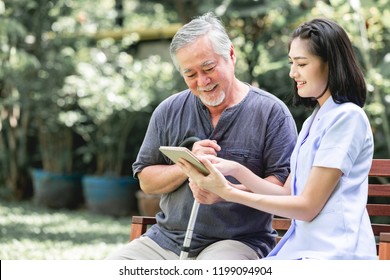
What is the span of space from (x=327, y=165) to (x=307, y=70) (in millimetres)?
316

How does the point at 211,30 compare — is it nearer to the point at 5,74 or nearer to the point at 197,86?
the point at 197,86

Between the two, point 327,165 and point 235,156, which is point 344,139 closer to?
point 327,165

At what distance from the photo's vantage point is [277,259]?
260 cm

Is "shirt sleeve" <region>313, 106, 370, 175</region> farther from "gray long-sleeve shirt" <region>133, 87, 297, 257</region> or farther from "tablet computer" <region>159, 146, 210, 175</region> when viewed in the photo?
"gray long-sleeve shirt" <region>133, 87, 297, 257</region>

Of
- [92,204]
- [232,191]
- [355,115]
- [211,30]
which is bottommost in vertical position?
[92,204]

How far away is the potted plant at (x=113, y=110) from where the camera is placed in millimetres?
8109

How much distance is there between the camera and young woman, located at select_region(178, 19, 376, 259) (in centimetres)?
242

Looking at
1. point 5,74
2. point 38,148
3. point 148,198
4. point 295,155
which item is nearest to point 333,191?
point 295,155

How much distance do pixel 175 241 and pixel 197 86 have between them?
594mm

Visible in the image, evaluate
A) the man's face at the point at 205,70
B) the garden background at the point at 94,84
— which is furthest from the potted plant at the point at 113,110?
the man's face at the point at 205,70

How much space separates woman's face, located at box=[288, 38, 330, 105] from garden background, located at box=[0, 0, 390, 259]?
328cm

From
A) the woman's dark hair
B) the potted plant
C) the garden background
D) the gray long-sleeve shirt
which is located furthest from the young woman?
the potted plant

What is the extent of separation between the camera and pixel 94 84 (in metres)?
8.20

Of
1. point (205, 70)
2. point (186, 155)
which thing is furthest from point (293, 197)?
point (205, 70)
